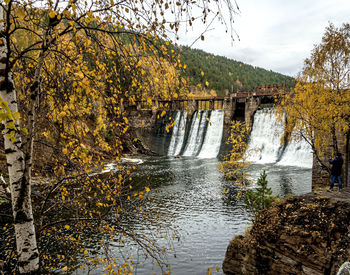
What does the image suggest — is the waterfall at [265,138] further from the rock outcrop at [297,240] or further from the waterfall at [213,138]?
the rock outcrop at [297,240]

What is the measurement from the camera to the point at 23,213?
118 inches

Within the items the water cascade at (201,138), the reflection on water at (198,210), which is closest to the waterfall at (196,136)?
the water cascade at (201,138)

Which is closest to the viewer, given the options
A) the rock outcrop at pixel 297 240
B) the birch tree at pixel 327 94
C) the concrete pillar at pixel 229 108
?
the rock outcrop at pixel 297 240

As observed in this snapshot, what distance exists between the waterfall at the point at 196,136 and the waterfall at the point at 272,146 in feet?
26.5

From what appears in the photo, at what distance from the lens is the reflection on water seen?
9.58m

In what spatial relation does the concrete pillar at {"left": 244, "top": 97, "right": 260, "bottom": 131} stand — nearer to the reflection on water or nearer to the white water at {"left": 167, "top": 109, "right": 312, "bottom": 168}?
the white water at {"left": 167, "top": 109, "right": 312, "bottom": 168}

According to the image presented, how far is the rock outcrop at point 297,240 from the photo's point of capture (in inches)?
246

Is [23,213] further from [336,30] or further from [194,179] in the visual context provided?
[194,179]

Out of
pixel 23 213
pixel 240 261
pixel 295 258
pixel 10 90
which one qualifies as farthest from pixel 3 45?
pixel 240 261

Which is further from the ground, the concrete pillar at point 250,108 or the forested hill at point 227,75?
the forested hill at point 227,75

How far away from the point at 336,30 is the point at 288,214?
961 cm

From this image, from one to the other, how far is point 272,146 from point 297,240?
26.8m

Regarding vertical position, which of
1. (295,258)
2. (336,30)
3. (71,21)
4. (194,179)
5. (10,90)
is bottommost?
(194,179)

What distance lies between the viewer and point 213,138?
39062mm
